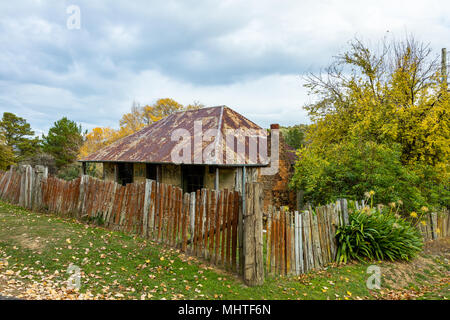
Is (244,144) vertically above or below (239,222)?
above

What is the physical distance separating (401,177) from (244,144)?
646cm

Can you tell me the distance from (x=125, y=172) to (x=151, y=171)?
2.32 metres

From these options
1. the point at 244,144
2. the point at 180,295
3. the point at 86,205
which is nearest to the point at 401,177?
the point at 244,144

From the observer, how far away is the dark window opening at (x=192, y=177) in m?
12.1

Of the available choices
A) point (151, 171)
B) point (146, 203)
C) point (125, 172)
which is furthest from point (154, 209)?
point (125, 172)

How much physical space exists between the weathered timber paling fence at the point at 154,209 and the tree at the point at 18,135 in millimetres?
27397

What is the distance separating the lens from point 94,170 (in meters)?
25.9

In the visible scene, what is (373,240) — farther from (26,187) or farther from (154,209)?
(26,187)

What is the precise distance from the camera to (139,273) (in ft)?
17.3

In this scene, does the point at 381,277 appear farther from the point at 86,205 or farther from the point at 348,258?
the point at 86,205

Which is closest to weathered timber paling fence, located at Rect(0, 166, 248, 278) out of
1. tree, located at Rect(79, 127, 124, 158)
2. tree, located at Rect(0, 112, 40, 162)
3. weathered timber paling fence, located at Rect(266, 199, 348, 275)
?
weathered timber paling fence, located at Rect(266, 199, 348, 275)

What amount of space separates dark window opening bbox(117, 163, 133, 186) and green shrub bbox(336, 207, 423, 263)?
1145 cm

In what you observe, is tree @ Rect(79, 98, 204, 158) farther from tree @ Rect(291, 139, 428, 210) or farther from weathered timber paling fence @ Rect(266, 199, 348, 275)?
weathered timber paling fence @ Rect(266, 199, 348, 275)
